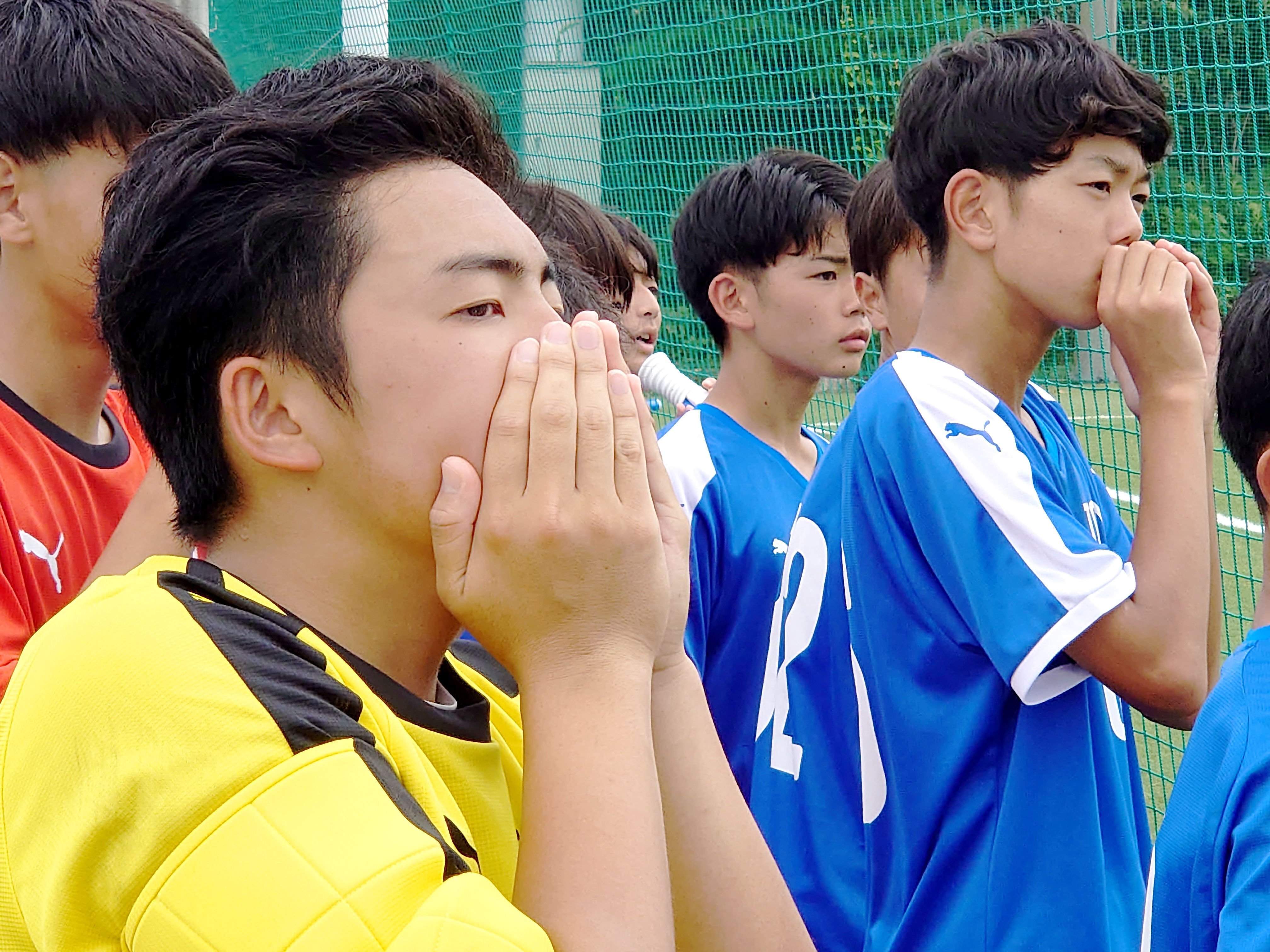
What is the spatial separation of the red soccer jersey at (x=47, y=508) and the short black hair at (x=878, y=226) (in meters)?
1.56

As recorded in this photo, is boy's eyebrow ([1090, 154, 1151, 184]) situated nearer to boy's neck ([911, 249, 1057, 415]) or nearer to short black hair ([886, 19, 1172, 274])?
short black hair ([886, 19, 1172, 274])

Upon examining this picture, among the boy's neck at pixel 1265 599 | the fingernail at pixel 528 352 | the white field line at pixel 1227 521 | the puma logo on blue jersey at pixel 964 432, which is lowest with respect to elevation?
the white field line at pixel 1227 521

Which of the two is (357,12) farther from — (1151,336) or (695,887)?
(695,887)

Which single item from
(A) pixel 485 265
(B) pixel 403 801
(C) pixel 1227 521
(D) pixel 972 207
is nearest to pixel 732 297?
(D) pixel 972 207

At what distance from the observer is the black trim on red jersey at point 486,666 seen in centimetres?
127

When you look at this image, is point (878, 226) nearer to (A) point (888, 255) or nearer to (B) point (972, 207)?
(A) point (888, 255)

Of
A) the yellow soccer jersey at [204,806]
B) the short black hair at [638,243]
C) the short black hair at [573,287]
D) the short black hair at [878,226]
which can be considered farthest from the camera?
the short black hair at [638,243]

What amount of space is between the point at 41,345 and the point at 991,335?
138 centimetres

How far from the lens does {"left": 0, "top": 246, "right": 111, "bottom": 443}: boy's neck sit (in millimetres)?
1826

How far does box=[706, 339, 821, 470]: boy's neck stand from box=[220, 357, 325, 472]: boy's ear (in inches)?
69.4

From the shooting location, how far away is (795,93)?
4758mm

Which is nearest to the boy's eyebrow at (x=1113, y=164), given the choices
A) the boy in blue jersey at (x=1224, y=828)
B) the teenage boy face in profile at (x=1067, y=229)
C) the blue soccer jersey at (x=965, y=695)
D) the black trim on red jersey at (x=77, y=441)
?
the teenage boy face in profile at (x=1067, y=229)

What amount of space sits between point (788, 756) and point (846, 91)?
298cm

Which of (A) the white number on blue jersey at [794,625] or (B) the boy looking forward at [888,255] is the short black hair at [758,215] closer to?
(B) the boy looking forward at [888,255]
